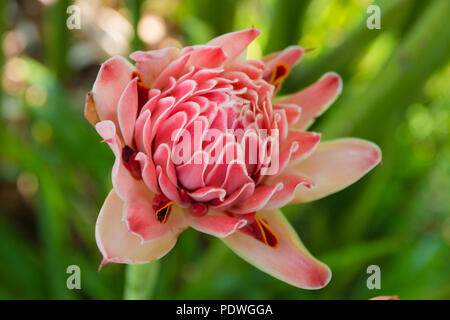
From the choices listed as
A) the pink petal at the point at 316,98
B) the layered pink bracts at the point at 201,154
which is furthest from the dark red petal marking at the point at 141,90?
the pink petal at the point at 316,98

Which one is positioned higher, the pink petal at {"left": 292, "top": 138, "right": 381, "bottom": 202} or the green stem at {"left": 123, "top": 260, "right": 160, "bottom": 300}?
the pink petal at {"left": 292, "top": 138, "right": 381, "bottom": 202}

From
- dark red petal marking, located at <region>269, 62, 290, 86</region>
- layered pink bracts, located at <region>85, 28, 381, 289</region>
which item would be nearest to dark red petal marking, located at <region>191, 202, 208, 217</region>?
layered pink bracts, located at <region>85, 28, 381, 289</region>

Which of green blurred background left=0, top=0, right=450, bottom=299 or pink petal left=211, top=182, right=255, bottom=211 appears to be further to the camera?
green blurred background left=0, top=0, right=450, bottom=299

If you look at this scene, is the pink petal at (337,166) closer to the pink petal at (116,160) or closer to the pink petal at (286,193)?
the pink petal at (286,193)

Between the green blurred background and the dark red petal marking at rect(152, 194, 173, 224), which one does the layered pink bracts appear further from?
the green blurred background

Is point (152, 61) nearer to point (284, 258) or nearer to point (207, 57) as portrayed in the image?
point (207, 57)

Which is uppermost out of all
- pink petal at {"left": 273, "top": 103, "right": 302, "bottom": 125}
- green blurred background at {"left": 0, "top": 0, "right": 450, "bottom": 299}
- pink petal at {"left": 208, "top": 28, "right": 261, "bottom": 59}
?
pink petal at {"left": 208, "top": 28, "right": 261, "bottom": 59}

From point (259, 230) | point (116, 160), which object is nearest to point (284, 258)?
point (259, 230)

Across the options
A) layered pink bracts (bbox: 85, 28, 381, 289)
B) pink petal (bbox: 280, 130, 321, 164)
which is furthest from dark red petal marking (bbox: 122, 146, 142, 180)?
pink petal (bbox: 280, 130, 321, 164)
